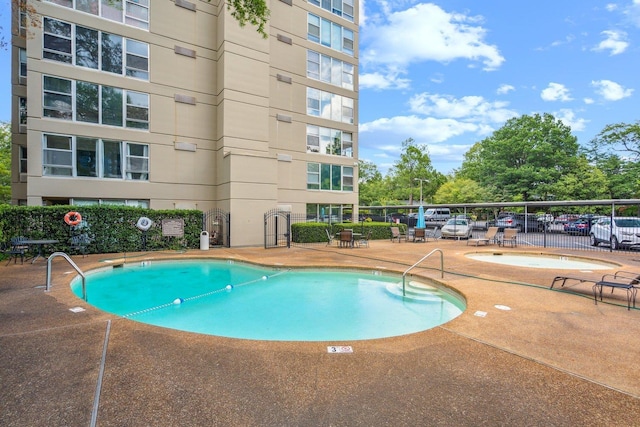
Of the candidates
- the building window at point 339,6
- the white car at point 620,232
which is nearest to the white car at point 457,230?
the white car at point 620,232

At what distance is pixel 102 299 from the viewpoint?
24.5 ft

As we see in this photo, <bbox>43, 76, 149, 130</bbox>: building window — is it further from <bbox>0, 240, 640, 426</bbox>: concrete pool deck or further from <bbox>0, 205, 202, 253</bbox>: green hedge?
<bbox>0, 240, 640, 426</bbox>: concrete pool deck

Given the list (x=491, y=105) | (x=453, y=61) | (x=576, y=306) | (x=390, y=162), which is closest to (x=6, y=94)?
(x=576, y=306)

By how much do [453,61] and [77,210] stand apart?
3252 centimetres

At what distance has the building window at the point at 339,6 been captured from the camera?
20375 mm

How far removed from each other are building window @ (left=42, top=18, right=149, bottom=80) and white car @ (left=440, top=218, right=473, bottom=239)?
18.7m

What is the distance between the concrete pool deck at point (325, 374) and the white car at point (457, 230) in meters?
14.9

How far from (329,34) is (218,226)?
14.6m

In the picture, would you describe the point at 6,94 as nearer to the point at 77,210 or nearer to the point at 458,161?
the point at 77,210

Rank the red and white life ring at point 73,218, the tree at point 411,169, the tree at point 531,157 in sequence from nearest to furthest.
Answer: the red and white life ring at point 73,218 < the tree at point 531,157 < the tree at point 411,169

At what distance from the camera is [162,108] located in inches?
601

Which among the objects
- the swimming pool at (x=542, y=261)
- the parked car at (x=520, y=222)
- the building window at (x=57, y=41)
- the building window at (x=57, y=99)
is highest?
the building window at (x=57, y=41)

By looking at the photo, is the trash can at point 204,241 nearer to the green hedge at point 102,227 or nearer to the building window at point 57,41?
the green hedge at point 102,227

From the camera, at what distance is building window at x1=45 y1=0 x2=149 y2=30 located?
13.5 meters
